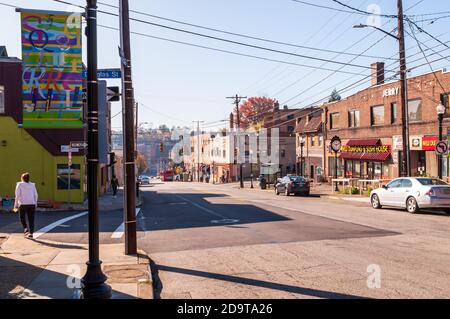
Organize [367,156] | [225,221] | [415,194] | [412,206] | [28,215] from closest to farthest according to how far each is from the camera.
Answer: [28,215] < [225,221] < [415,194] < [412,206] < [367,156]

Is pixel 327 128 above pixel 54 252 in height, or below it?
above

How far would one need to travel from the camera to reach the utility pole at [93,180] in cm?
711

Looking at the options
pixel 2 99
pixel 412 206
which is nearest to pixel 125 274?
pixel 412 206

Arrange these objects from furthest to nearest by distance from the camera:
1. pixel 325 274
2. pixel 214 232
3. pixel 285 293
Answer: pixel 214 232 < pixel 325 274 < pixel 285 293

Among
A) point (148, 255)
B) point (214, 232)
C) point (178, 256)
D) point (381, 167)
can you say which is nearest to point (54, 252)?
point (148, 255)

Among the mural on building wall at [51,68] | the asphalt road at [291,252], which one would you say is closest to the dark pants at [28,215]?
the asphalt road at [291,252]

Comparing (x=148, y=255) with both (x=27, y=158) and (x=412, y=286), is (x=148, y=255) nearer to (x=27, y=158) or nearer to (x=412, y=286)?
(x=412, y=286)

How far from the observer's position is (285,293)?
7809 mm

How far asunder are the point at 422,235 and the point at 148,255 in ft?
23.9

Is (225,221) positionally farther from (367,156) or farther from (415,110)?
(367,156)

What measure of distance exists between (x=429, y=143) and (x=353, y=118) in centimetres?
1142

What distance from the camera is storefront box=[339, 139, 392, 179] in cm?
3831

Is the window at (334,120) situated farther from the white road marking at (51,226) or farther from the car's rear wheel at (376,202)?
the white road marking at (51,226)

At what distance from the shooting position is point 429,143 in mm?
32656
